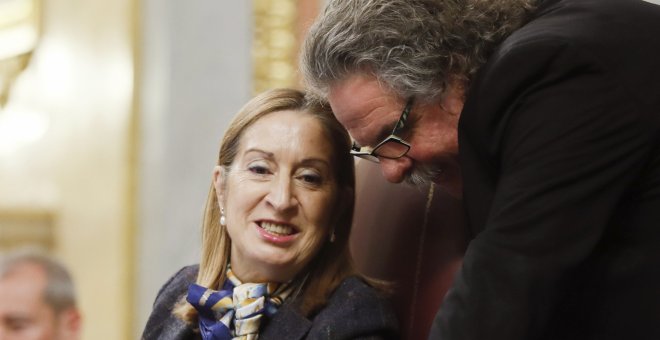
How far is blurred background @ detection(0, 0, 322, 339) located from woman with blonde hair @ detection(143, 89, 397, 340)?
5.36 feet

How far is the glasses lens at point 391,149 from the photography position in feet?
6.98

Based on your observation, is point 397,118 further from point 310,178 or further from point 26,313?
point 26,313

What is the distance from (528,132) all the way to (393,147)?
0.40 m

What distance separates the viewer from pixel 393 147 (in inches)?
84.4

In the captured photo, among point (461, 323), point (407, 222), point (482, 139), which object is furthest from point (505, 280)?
point (407, 222)

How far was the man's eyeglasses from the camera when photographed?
2.10m

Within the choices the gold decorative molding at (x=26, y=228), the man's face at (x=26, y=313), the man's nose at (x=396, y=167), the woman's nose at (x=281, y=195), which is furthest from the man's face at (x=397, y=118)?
the gold decorative molding at (x=26, y=228)

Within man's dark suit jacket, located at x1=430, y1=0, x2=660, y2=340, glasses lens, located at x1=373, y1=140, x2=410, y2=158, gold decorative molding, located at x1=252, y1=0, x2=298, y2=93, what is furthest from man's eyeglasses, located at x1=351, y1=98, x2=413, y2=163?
gold decorative molding, located at x1=252, y1=0, x2=298, y2=93

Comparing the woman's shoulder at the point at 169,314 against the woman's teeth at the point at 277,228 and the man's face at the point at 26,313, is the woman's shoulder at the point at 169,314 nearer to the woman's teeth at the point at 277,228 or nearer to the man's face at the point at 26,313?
the woman's teeth at the point at 277,228

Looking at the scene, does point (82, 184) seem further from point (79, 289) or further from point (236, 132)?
point (236, 132)

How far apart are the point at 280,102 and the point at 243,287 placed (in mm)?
421

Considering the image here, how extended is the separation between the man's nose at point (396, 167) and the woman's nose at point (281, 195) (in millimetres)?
341

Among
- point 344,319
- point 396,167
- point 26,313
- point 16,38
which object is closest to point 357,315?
point 344,319

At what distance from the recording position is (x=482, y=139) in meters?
1.90
